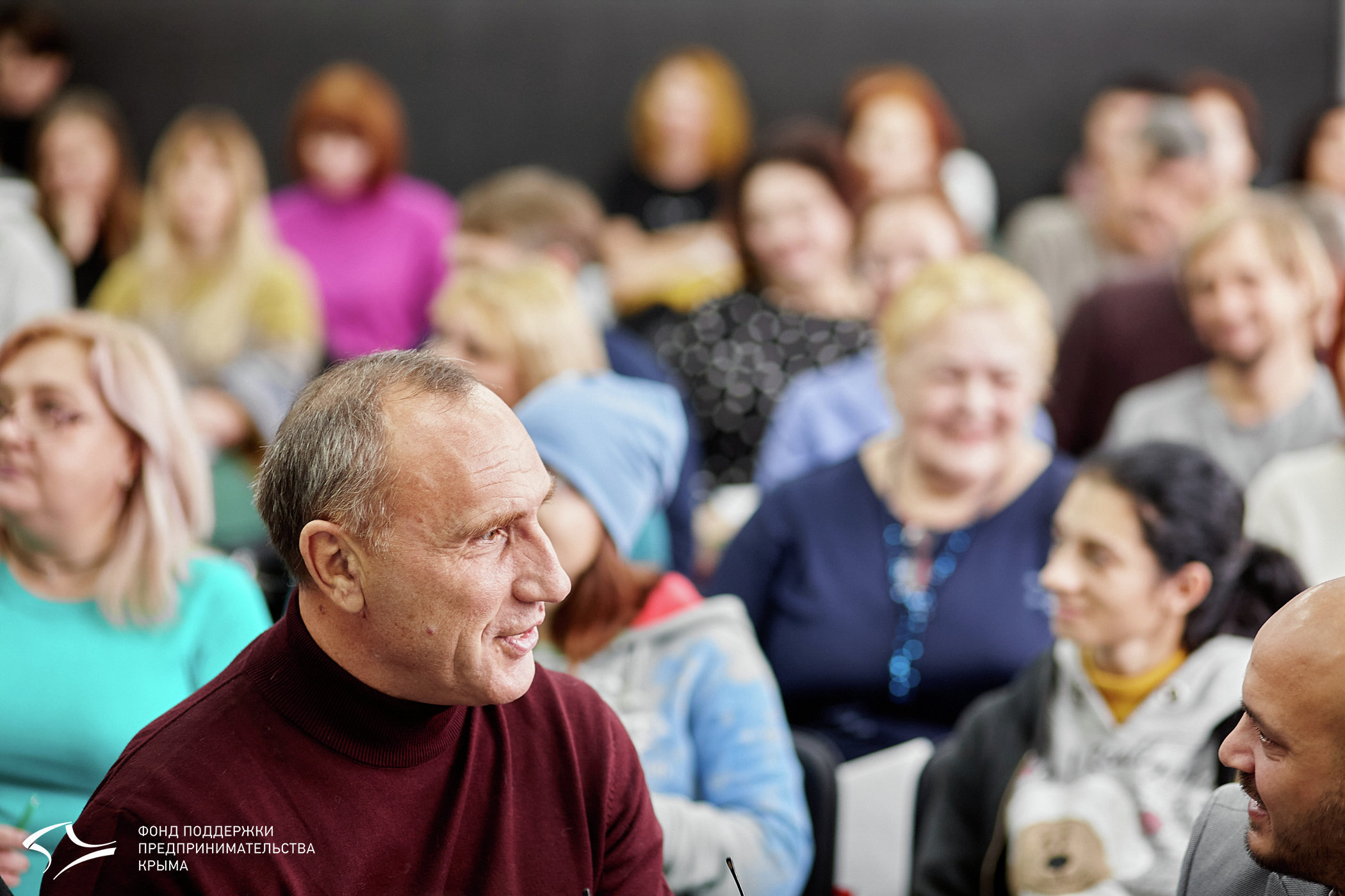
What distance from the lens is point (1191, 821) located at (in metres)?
1.84

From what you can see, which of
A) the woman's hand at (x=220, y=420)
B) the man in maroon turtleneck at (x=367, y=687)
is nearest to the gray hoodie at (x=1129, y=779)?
the man in maroon turtleneck at (x=367, y=687)

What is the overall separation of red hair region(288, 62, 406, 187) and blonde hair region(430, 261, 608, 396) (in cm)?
210

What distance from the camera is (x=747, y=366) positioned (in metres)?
3.64

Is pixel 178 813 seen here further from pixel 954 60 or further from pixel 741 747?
pixel 954 60

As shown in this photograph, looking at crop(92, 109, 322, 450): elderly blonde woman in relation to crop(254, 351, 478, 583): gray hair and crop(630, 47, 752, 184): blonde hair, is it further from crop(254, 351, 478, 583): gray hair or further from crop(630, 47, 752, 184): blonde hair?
crop(254, 351, 478, 583): gray hair

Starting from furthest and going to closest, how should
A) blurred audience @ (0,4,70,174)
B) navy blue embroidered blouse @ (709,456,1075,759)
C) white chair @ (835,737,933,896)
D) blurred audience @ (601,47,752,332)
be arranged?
blurred audience @ (0,4,70,174), blurred audience @ (601,47,752,332), navy blue embroidered blouse @ (709,456,1075,759), white chair @ (835,737,933,896)

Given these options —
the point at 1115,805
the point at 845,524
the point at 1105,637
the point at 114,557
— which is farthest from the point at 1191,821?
the point at 114,557

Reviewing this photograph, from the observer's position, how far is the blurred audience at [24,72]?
5391 mm

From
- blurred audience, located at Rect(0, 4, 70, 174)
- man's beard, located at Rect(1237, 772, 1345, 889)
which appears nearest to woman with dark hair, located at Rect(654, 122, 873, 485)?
man's beard, located at Rect(1237, 772, 1345, 889)

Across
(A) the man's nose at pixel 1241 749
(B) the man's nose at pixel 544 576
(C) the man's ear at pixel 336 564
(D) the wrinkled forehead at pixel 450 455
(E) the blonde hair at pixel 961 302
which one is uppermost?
(D) the wrinkled forehead at pixel 450 455

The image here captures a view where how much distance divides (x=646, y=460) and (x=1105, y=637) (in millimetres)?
730

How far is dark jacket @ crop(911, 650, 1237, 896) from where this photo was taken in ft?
6.55

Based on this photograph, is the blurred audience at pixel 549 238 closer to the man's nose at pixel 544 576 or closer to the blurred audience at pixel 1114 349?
the blurred audience at pixel 1114 349

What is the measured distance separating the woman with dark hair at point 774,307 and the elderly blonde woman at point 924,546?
929 mm
